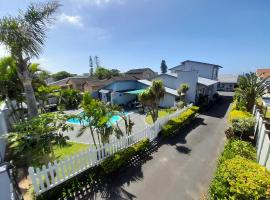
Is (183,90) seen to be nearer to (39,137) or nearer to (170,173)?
(170,173)

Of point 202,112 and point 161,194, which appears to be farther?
point 202,112

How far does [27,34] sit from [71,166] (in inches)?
283

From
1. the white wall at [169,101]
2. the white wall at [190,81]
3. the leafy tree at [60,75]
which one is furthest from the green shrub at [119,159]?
the leafy tree at [60,75]

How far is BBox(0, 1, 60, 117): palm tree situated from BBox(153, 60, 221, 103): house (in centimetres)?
1931

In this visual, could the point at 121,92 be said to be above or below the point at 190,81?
below

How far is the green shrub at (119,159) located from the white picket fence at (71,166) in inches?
20.7

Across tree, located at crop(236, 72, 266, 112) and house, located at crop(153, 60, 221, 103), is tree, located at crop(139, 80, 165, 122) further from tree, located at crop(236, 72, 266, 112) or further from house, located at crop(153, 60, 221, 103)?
house, located at crop(153, 60, 221, 103)

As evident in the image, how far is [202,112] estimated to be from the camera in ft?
69.8

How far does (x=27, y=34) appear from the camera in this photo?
8.40 metres

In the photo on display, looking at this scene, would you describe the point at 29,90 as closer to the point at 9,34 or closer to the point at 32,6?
the point at 9,34

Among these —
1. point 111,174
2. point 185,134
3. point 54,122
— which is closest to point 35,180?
point 54,122

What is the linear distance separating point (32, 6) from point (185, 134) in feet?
44.7

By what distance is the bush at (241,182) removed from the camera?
4.73m

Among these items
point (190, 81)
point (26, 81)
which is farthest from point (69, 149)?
point (190, 81)
